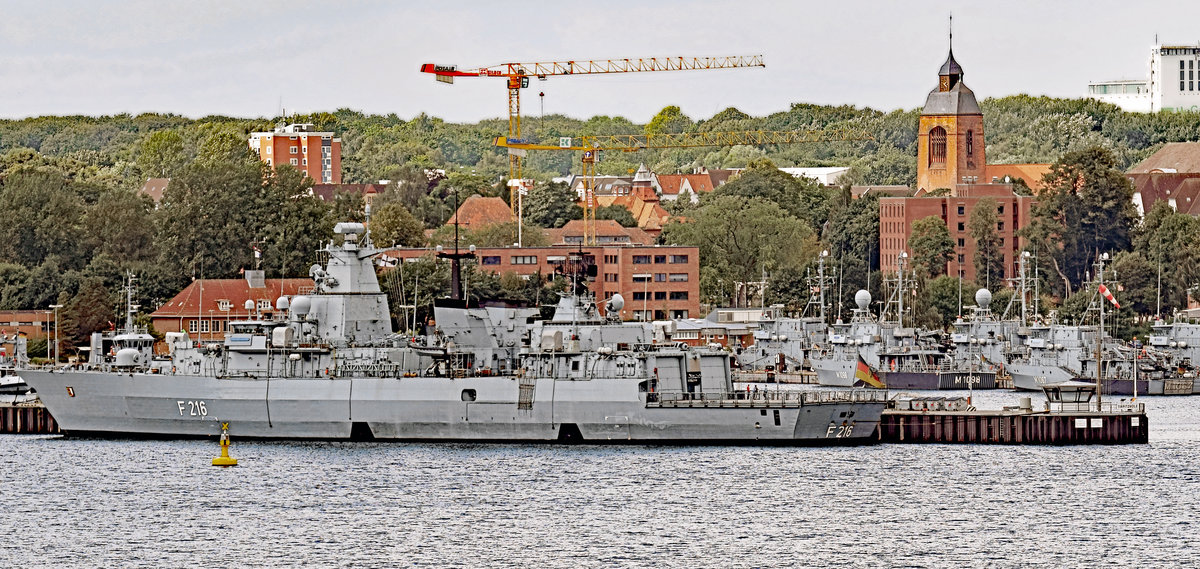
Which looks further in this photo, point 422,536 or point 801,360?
point 801,360

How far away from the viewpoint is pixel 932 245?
167 metres

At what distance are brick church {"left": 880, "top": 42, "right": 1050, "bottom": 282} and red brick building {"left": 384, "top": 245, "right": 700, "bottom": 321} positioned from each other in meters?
21.9

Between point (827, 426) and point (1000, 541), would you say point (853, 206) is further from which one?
point (1000, 541)

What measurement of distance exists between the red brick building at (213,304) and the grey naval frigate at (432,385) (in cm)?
4642

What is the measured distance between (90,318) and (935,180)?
8706cm

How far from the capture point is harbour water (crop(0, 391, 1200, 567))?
5903cm

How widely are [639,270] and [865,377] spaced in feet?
139

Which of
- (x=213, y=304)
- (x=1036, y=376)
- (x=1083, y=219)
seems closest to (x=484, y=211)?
(x=1083, y=219)

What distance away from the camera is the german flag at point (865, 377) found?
111000 mm

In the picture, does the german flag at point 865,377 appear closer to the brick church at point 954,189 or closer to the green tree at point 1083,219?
the brick church at point 954,189

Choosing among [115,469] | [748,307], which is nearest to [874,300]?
[748,307]

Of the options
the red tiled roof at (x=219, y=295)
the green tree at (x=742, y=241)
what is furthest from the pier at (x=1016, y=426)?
the green tree at (x=742, y=241)

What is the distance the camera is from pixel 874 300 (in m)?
159

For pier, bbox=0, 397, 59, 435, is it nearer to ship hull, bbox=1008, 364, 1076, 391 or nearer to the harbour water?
the harbour water
